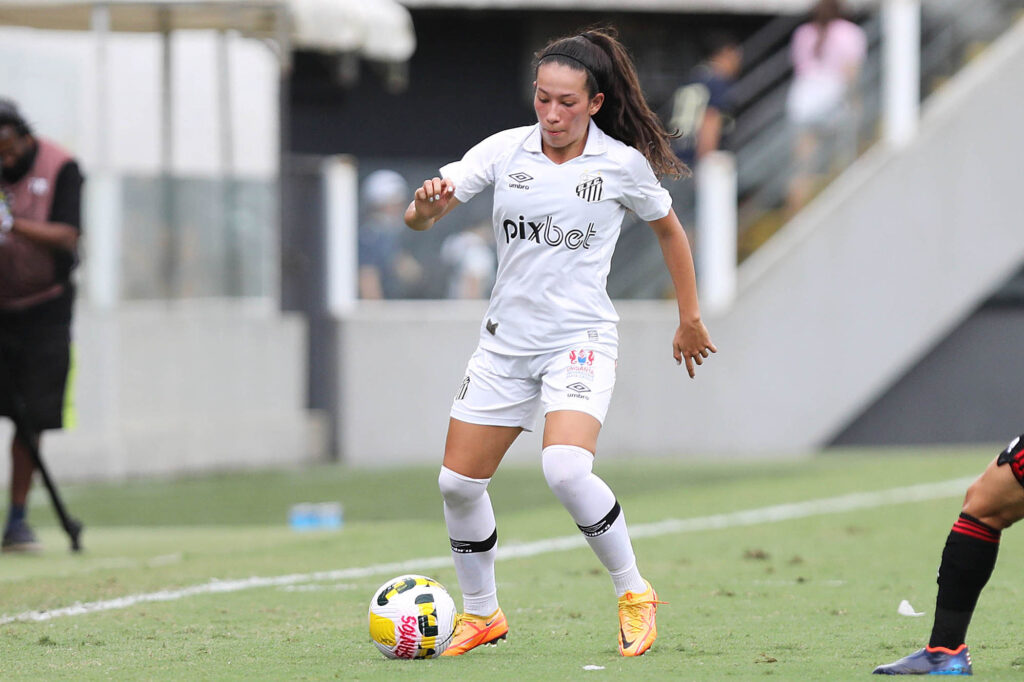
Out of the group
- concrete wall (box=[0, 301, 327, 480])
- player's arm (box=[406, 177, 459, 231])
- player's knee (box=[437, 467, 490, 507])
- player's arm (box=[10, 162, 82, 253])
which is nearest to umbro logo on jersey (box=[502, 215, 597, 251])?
player's arm (box=[406, 177, 459, 231])

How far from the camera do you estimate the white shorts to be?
6016mm

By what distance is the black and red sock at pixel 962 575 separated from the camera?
17.0 ft

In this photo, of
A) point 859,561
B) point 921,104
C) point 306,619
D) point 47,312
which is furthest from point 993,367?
point 306,619

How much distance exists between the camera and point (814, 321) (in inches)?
675

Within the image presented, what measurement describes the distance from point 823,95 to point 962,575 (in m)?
12.2

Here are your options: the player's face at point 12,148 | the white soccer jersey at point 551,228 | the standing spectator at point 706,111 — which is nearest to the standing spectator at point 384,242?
the standing spectator at point 706,111

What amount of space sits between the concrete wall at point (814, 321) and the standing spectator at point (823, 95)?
280 millimetres

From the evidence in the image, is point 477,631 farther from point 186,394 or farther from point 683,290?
point 186,394

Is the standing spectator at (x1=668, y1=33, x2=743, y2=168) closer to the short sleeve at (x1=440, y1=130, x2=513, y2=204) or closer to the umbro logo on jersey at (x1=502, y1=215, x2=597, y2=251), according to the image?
the short sleeve at (x1=440, y1=130, x2=513, y2=204)

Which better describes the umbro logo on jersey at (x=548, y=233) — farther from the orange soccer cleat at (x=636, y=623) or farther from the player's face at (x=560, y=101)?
the orange soccer cleat at (x=636, y=623)

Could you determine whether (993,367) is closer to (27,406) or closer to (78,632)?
(27,406)

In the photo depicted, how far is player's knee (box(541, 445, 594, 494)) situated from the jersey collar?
1.05m

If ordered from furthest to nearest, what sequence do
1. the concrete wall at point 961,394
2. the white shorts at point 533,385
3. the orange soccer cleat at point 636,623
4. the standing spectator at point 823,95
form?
the concrete wall at point 961,394 → the standing spectator at point 823,95 → the white shorts at point 533,385 → the orange soccer cleat at point 636,623

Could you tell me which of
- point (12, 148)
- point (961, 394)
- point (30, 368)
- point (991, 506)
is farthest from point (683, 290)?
point (961, 394)
